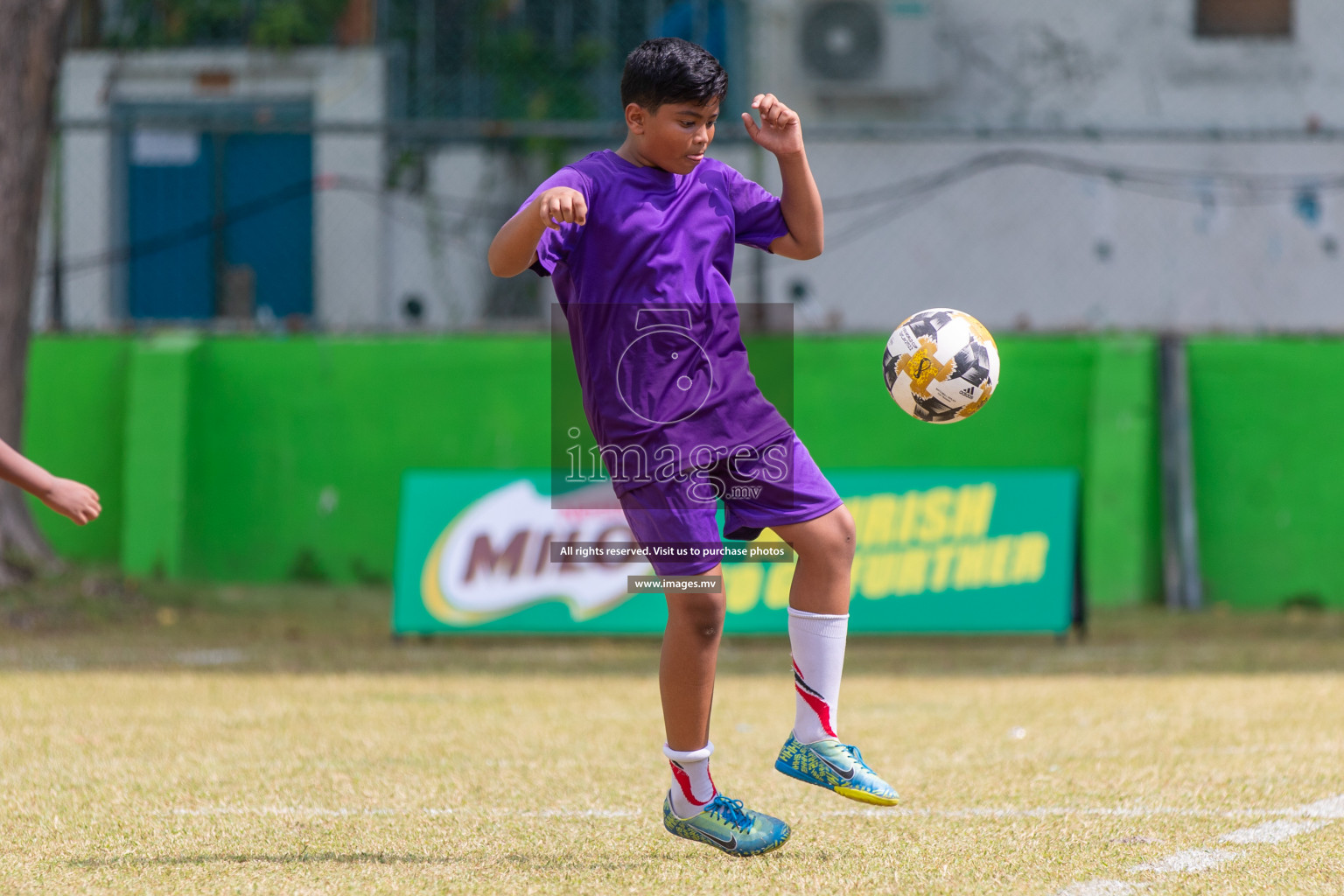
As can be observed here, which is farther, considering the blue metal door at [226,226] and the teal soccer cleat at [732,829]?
the blue metal door at [226,226]

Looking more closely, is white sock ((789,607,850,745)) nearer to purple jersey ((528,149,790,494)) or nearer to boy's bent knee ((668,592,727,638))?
boy's bent knee ((668,592,727,638))

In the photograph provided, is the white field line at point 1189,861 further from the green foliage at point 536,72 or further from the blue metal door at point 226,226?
the green foliage at point 536,72

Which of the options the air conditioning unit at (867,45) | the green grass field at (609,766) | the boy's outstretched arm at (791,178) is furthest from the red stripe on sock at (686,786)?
the air conditioning unit at (867,45)

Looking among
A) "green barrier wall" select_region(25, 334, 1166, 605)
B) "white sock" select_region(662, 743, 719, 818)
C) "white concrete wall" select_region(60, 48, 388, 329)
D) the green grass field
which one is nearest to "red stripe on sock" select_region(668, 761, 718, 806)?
"white sock" select_region(662, 743, 719, 818)

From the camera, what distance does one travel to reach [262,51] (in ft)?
49.1

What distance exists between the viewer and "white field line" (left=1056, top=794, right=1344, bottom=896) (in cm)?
362

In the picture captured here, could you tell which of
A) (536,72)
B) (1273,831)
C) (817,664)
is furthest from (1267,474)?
(817,664)

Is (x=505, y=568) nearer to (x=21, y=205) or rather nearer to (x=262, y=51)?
(x=21, y=205)

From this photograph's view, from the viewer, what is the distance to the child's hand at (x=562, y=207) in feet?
12.2

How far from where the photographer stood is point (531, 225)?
3828mm

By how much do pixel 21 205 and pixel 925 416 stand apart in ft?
23.6

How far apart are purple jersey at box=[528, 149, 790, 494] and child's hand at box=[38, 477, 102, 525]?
132cm

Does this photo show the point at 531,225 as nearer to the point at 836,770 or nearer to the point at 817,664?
the point at 817,664

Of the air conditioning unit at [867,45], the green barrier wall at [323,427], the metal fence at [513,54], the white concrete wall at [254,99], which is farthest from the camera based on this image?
the metal fence at [513,54]
